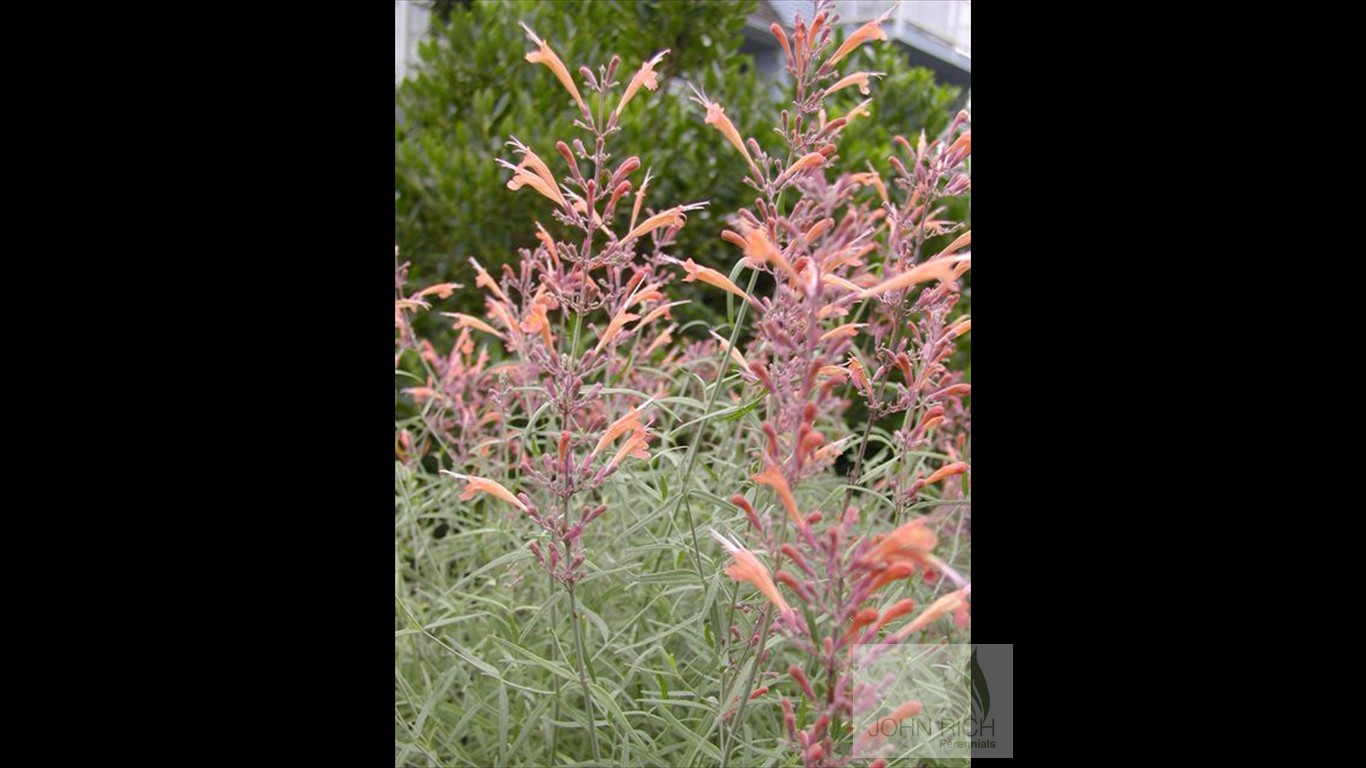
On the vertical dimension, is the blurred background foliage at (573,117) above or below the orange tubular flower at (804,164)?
above

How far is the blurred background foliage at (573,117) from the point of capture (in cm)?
339

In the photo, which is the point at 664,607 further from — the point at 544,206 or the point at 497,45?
the point at 497,45

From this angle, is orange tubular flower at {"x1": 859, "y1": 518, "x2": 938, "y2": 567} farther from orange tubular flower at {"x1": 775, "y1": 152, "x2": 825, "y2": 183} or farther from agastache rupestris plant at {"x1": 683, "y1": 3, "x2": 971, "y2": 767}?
orange tubular flower at {"x1": 775, "y1": 152, "x2": 825, "y2": 183}
